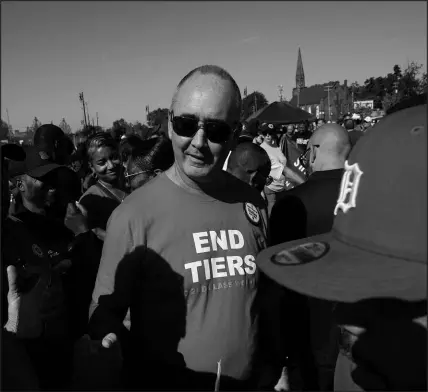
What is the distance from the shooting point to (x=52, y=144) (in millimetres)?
4242

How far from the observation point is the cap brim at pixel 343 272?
0.92m

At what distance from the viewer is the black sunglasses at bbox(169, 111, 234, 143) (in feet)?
6.46

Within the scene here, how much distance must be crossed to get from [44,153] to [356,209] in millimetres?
3444

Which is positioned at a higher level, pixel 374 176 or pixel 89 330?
pixel 374 176

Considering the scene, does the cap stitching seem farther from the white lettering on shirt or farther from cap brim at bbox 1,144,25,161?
cap brim at bbox 1,144,25,161

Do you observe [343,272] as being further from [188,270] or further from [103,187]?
[103,187]

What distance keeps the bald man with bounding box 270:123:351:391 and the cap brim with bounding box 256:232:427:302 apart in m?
1.47

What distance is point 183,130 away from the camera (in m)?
1.99

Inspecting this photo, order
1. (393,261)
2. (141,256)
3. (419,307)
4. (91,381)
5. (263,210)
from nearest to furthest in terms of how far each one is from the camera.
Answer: (393,261), (419,307), (141,256), (263,210), (91,381)

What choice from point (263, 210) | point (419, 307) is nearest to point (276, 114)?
point (263, 210)

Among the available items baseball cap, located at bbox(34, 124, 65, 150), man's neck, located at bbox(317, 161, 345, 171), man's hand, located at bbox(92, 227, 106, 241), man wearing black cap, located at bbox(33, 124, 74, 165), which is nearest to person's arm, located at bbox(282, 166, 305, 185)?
man's neck, located at bbox(317, 161, 345, 171)

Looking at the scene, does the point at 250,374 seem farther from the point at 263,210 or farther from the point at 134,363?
the point at 263,210

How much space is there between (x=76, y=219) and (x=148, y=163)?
826 mm

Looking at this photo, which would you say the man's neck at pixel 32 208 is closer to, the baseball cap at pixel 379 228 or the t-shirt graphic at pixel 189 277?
the t-shirt graphic at pixel 189 277
